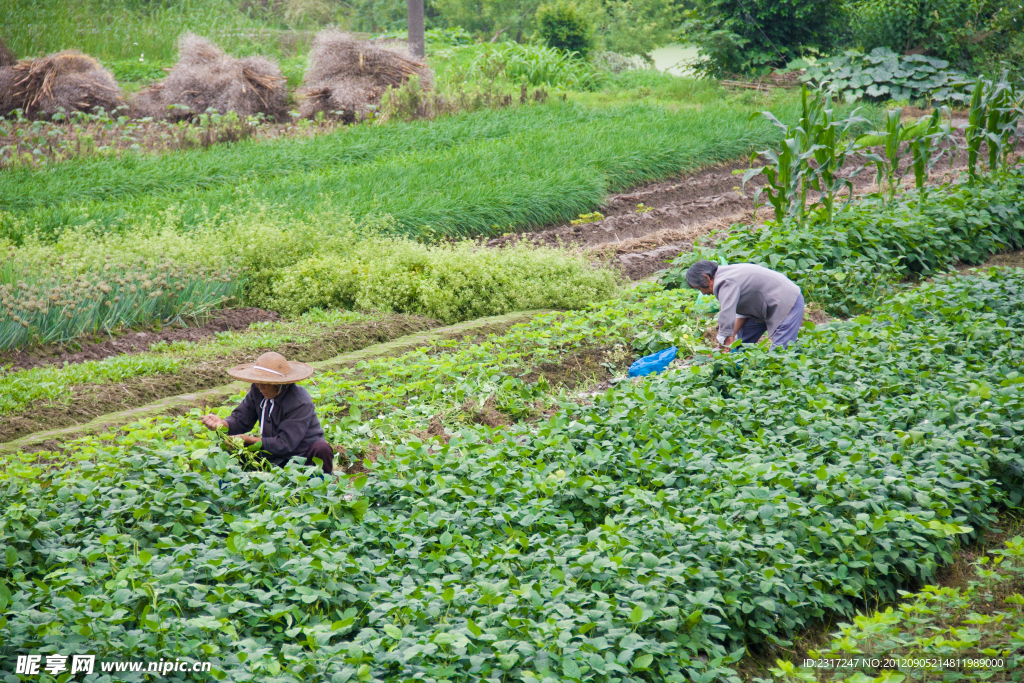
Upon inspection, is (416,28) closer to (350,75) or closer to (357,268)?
(350,75)

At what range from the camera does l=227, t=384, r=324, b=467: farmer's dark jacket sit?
4641 millimetres

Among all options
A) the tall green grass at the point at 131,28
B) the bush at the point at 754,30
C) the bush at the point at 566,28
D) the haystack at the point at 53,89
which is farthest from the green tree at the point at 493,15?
the haystack at the point at 53,89

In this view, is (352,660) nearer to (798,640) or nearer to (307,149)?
(798,640)

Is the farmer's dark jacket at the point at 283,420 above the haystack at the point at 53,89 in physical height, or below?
below

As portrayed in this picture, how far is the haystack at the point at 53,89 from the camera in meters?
16.6

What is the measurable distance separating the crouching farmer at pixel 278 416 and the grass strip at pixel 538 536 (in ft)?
1.05

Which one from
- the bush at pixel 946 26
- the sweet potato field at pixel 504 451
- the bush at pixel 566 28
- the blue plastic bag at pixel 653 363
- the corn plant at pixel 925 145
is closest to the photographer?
the sweet potato field at pixel 504 451

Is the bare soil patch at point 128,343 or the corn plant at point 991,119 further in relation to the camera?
the corn plant at point 991,119

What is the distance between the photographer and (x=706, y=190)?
14.0 metres

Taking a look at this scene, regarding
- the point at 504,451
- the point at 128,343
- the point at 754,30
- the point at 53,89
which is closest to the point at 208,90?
the point at 53,89

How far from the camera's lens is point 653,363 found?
6910 mm

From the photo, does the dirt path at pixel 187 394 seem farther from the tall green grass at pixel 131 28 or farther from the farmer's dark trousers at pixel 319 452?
the tall green grass at pixel 131 28

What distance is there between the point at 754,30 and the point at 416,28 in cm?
1011

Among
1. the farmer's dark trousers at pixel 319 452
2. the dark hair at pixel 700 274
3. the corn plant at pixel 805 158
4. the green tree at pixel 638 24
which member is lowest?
the farmer's dark trousers at pixel 319 452
